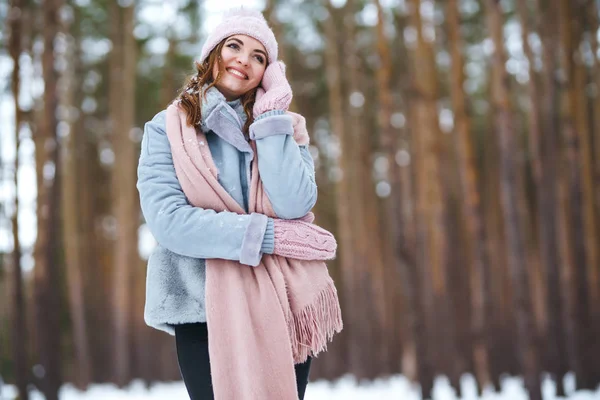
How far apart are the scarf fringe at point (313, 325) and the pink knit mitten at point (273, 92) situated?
545 mm

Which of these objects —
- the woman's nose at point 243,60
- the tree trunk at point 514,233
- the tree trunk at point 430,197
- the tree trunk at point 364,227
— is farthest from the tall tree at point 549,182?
the woman's nose at point 243,60

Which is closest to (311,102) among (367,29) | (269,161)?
(367,29)

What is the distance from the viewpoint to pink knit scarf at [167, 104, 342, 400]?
1866 mm

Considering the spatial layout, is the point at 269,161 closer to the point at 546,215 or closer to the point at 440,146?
the point at 546,215

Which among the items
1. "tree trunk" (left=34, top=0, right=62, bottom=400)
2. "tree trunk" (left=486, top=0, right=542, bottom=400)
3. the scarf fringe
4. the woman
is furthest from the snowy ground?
the woman

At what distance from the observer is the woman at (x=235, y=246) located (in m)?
1.87

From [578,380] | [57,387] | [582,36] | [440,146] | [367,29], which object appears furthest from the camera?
[367,29]

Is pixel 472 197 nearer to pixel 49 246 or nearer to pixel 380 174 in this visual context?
pixel 49 246

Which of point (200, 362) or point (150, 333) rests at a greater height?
point (200, 362)

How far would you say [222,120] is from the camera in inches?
78.4

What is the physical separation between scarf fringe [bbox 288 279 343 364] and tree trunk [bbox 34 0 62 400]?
790 centimetres

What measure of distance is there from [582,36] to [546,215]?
15.6 feet

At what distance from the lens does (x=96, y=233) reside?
69.5ft

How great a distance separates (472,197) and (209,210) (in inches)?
318
